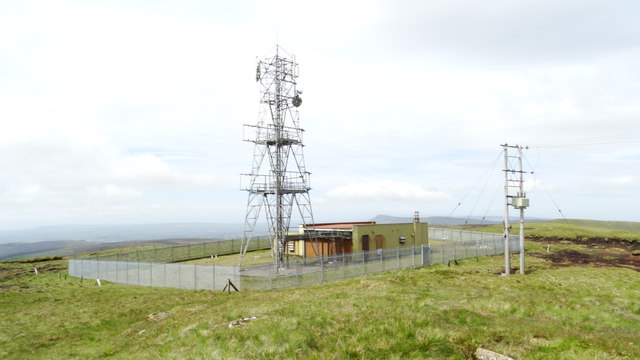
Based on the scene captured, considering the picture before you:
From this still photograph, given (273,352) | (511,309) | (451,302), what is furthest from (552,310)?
(273,352)

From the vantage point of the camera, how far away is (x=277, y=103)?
41.2m

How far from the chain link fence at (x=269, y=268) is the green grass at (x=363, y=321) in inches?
65.2

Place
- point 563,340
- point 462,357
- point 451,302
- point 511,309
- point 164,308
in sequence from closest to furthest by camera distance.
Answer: point 462,357 < point 563,340 < point 511,309 < point 451,302 < point 164,308

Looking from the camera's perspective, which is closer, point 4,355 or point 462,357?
point 462,357

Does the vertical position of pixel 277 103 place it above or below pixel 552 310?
above

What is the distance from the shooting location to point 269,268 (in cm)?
2859

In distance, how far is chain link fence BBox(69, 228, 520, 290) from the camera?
2972cm

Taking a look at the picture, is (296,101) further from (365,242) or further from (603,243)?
(603,243)

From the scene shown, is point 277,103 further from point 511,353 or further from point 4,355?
point 511,353

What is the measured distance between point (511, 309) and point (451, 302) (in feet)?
8.32

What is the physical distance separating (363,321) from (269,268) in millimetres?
16247

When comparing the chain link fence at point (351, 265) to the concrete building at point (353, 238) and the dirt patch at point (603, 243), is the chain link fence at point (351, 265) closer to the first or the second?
the concrete building at point (353, 238)

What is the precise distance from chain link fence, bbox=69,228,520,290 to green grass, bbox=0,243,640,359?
5.43 feet

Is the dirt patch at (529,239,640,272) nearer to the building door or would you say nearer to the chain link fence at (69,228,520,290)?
the chain link fence at (69,228,520,290)
